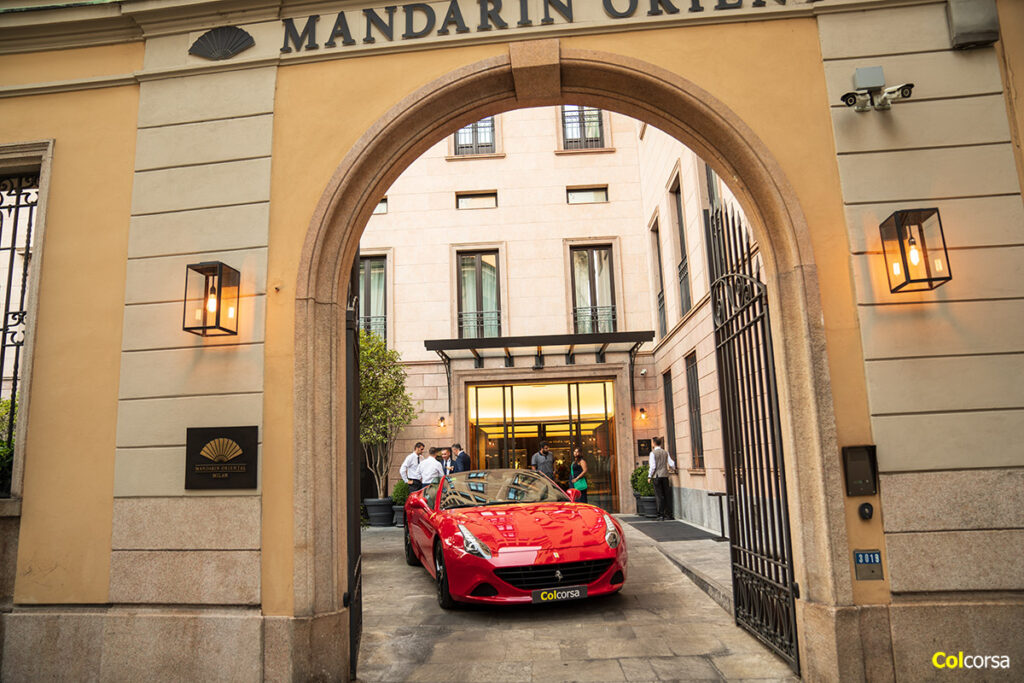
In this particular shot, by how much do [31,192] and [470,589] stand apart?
5.39 metres

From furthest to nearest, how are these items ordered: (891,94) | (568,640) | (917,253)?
(568,640) → (891,94) → (917,253)

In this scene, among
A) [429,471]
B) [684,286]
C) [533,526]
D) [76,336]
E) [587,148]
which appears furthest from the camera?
[587,148]

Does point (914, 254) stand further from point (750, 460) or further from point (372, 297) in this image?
point (372, 297)

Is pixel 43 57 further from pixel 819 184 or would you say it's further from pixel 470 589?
pixel 819 184

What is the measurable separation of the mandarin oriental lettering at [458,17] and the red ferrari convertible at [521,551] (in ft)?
14.8

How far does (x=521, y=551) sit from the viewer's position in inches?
248

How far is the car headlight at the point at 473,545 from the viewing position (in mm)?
6348

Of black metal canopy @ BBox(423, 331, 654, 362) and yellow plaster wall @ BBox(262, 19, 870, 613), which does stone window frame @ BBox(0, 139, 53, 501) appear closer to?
yellow plaster wall @ BBox(262, 19, 870, 613)

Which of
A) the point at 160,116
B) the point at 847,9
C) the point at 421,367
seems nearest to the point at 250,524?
the point at 160,116

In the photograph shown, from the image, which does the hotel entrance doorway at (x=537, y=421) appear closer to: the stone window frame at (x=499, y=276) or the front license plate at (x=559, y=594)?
the stone window frame at (x=499, y=276)

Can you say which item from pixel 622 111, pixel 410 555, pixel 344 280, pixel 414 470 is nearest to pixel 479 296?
pixel 414 470

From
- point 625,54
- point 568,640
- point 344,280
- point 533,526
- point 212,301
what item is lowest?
point 568,640

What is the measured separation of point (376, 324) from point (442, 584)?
11296mm

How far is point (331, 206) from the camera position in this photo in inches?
206
